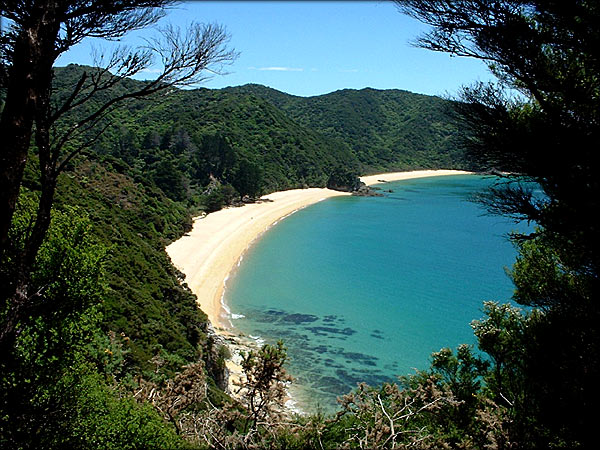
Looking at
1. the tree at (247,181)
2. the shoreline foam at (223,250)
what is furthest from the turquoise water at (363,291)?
the tree at (247,181)

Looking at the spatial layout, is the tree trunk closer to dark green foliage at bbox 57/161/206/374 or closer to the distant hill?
the distant hill

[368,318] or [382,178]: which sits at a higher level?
[382,178]

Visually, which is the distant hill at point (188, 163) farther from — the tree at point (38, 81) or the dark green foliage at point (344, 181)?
the dark green foliage at point (344, 181)

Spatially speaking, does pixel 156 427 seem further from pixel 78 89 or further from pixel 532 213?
pixel 532 213

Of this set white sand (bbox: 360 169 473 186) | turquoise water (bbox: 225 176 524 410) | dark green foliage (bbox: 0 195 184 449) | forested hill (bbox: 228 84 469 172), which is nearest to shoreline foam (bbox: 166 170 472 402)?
turquoise water (bbox: 225 176 524 410)

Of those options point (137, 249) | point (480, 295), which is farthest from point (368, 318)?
point (137, 249)

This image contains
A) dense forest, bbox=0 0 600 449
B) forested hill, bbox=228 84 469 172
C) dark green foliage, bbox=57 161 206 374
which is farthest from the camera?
forested hill, bbox=228 84 469 172
